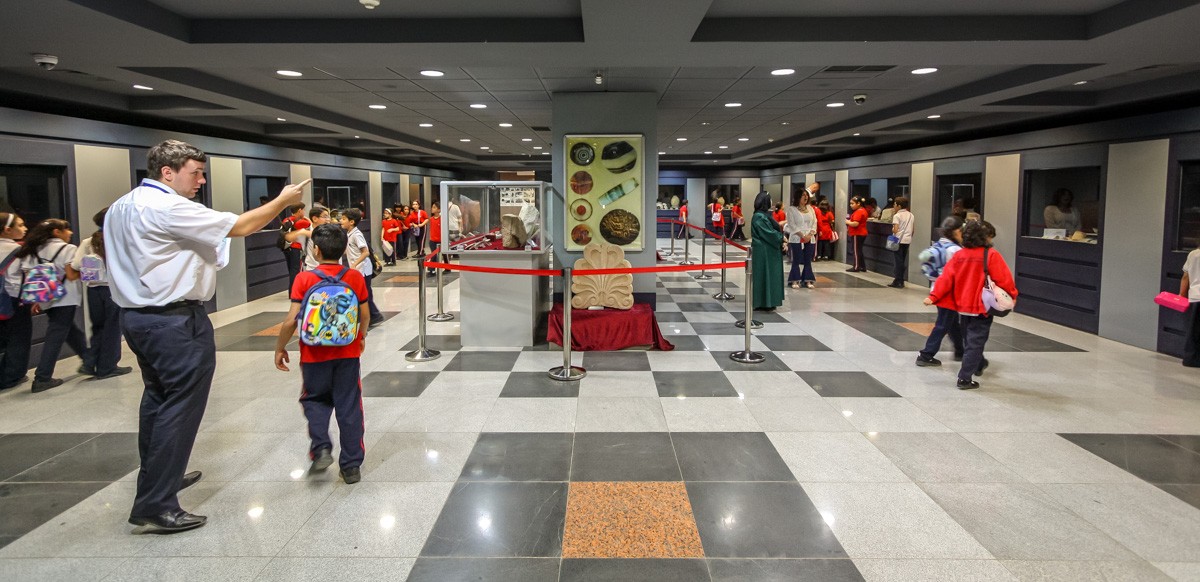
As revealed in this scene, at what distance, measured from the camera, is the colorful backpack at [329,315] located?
325 centimetres

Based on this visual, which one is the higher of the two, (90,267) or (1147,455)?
(90,267)

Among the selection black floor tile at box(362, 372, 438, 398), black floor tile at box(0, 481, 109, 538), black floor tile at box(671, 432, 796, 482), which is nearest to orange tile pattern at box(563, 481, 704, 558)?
black floor tile at box(671, 432, 796, 482)

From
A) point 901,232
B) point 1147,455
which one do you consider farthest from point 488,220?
point 1147,455

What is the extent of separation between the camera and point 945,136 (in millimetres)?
11070

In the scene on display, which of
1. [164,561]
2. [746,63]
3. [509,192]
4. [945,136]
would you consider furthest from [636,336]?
[945,136]

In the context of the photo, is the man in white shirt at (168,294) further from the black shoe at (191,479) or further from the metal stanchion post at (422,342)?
the metal stanchion post at (422,342)

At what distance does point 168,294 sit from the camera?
280cm

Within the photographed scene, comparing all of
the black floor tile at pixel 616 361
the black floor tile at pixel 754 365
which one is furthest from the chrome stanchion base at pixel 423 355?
the black floor tile at pixel 754 365

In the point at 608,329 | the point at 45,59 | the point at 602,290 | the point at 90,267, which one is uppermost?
the point at 45,59

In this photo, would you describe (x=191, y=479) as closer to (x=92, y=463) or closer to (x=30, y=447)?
(x=92, y=463)

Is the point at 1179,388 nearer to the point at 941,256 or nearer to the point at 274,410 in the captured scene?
the point at 941,256

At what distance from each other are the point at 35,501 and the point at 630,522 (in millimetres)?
2872

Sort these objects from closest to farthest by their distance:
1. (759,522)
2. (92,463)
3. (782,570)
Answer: (782,570)
(759,522)
(92,463)

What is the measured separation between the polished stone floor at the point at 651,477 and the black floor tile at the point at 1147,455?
2cm
